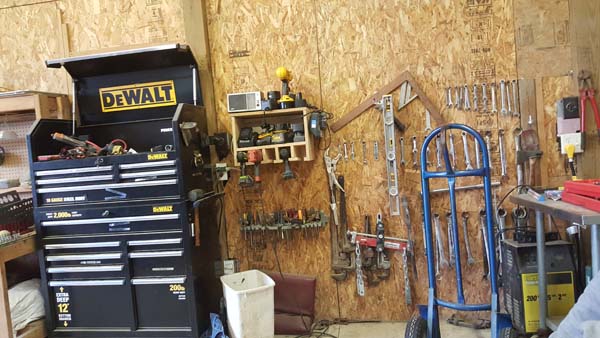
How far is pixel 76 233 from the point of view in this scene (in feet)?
7.89

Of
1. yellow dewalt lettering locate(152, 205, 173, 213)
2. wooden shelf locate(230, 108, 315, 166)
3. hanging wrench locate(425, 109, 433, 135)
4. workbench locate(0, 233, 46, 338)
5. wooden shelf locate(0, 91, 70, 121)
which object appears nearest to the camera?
workbench locate(0, 233, 46, 338)

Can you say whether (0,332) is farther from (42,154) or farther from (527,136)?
(527,136)

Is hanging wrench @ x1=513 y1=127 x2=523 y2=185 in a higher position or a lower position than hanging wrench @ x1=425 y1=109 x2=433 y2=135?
lower

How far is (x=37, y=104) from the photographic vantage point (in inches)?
107

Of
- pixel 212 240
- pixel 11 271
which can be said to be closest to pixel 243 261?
pixel 212 240

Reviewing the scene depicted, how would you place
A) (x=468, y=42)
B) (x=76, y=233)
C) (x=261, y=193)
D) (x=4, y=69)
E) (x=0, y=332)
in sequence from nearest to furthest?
(x=0, y=332), (x=76, y=233), (x=468, y=42), (x=261, y=193), (x=4, y=69)

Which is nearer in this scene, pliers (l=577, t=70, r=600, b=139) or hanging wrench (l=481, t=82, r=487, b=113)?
pliers (l=577, t=70, r=600, b=139)

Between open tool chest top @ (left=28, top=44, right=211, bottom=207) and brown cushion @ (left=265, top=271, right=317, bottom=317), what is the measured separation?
0.81 meters

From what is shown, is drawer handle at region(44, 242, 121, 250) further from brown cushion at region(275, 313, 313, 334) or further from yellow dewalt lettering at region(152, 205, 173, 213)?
brown cushion at region(275, 313, 313, 334)

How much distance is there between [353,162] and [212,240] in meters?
1.07

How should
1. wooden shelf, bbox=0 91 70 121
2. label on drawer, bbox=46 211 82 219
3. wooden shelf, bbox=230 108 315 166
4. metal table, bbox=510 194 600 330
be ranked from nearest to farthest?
metal table, bbox=510 194 600 330 → label on drawer, bbox=46 211 82 219 → wooden shelf, bbox=230 108 315 166 → wooden shelf, bbox=0 91 70 121

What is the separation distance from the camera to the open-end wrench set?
2543 millimetres

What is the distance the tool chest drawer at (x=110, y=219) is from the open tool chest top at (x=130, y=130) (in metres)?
0.06

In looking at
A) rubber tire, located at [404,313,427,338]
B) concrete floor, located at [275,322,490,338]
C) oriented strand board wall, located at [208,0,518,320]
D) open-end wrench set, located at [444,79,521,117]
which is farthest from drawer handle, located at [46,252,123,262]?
open-end wrench set, located at [444,79,521,117]
